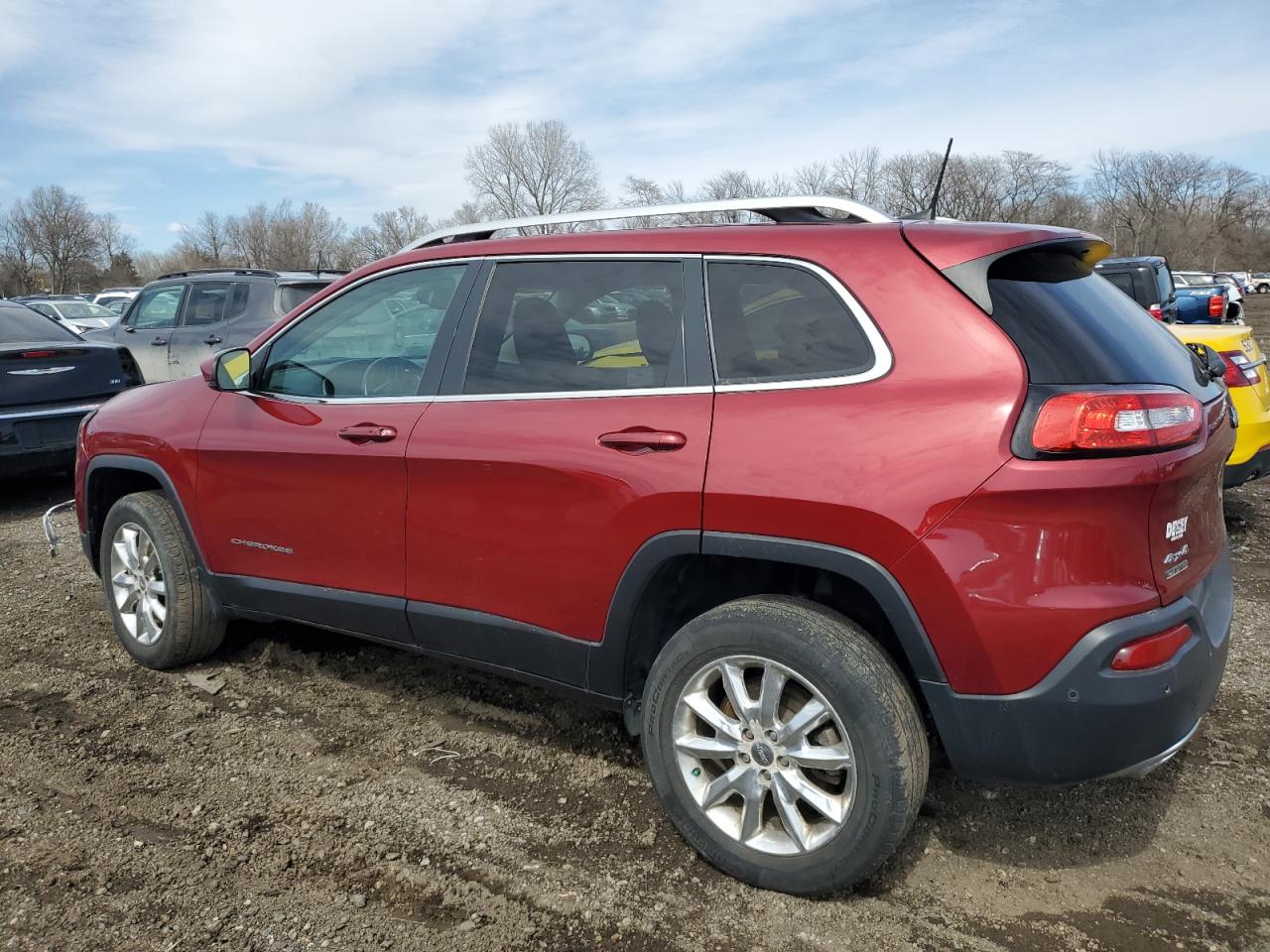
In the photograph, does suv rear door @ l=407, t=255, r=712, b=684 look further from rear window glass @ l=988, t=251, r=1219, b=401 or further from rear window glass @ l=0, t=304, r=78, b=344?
rear window glass @ l=0, t=304, r=78, b=344

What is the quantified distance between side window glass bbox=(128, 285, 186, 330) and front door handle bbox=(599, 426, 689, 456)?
9197mm

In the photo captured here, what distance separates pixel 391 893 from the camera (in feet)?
8.48

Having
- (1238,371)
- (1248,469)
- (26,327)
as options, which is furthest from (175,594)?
(1238,371)

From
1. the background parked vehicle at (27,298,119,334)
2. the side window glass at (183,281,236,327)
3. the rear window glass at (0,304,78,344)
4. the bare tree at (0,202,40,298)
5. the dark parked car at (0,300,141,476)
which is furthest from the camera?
the bare tree at (0,202,40,298)

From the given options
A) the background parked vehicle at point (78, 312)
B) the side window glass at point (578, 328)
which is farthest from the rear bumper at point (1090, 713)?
the background parked vehicle at point (78, 312)

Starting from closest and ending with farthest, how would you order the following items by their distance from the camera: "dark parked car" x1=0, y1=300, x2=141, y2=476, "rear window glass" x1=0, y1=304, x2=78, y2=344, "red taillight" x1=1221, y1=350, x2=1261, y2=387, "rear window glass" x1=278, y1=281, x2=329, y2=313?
"red taillight" x1=1221, y1=350, x2=1261, y2=387 < "dark parked car" x1=0, y1=300, x2=141, y2=476 < "rear window glass" x1=0, y1=304, x2=78, y2=344 < "rear window glass" x1=278, y1=281, x2=329, y2=313

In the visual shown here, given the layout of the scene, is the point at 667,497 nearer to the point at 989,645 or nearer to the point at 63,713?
the point at 989,645

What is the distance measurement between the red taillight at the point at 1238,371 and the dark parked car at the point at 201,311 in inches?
302

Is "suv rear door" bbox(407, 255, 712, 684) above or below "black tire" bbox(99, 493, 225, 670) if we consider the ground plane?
above

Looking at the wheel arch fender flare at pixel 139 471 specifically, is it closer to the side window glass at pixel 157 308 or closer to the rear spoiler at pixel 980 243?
the rear spoiler at pixel 980 243

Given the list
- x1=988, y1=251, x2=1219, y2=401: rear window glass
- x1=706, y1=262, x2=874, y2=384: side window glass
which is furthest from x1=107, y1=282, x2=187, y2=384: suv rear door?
x1=988, y1=251, x2=1219, y2=401: rear window glass

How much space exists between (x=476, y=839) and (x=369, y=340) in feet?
5.77

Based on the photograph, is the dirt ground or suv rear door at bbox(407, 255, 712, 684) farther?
suv rear door at bbox(407, 255, 712, 684)

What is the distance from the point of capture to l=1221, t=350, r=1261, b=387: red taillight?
17.5 ft
